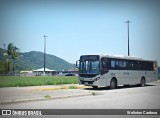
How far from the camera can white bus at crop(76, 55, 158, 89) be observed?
2425cm

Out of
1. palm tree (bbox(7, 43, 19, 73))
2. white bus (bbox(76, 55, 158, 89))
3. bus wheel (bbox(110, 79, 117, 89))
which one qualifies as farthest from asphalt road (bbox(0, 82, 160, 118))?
palm tree (bbox(7, 43, 19, 73))

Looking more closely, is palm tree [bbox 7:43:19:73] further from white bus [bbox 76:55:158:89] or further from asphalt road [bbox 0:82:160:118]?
asphalt road [bbox 0:82:160:118]

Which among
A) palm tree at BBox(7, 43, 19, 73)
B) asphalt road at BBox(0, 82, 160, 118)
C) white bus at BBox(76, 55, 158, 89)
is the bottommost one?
asphalt road at BBox(0, 82, 160, 118)

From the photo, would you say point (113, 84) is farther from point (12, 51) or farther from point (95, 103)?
point (12, 51)

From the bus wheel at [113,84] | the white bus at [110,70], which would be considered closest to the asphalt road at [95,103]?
the white bus at [110,70]

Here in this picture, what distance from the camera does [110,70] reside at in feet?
83.3

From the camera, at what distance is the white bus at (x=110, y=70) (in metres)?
24.2

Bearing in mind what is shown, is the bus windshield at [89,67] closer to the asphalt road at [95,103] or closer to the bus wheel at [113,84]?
the bus wheel at [113,84]

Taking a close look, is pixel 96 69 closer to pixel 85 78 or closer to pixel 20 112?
pixel 85 78

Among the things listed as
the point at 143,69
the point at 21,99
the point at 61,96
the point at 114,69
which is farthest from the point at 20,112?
the point at 143,69

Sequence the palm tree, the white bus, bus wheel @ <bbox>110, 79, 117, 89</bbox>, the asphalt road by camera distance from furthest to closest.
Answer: the palm tree → bus wheel @ <bbox>110, 79, 117, 89</bbox> → the white bus → the asphalt road

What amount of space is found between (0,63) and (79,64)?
8502 cm

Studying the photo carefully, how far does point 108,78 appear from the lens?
2519cm

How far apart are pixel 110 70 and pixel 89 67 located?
6.41 feet
